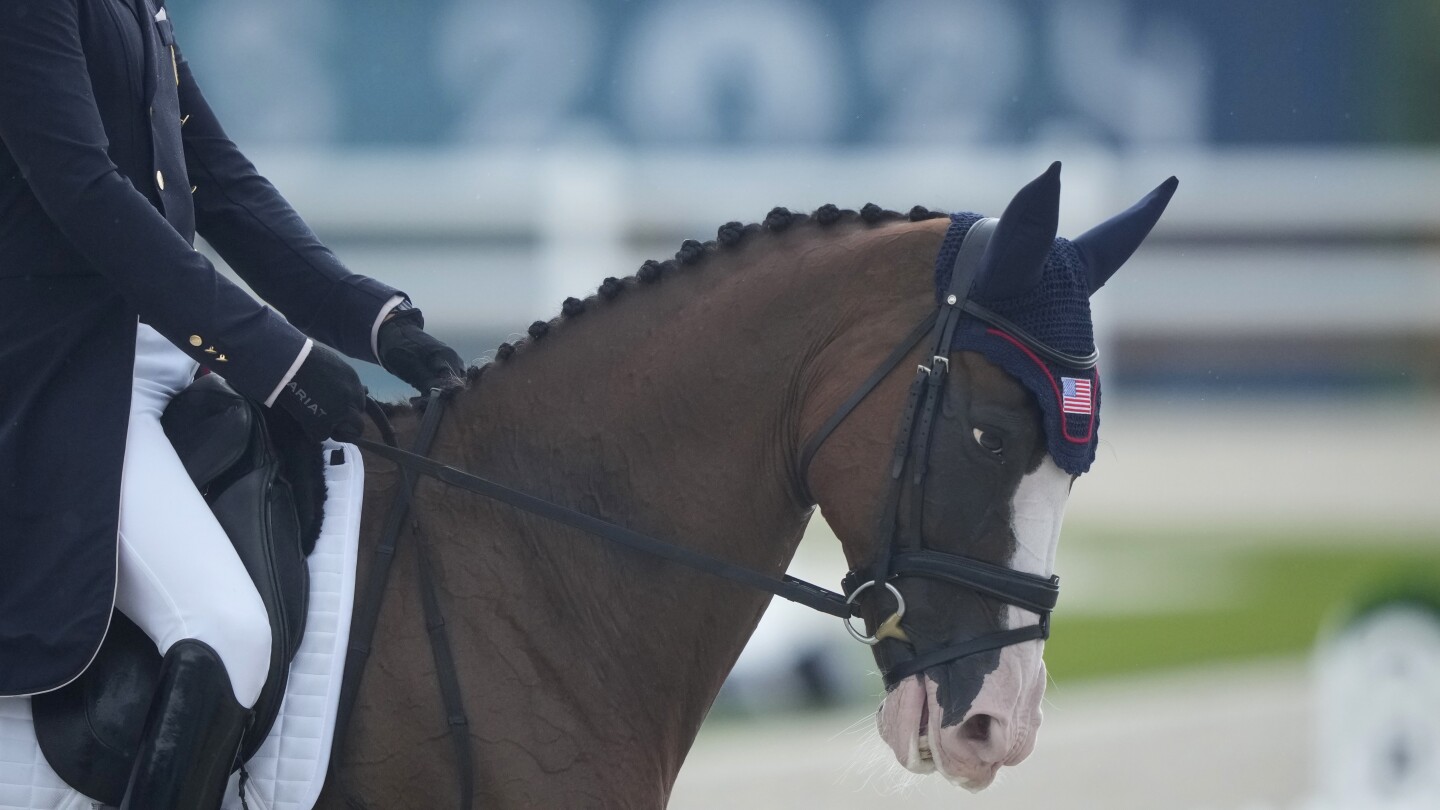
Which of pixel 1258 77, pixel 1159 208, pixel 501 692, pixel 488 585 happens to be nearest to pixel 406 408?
pixel 488 585

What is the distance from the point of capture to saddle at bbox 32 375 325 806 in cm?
165

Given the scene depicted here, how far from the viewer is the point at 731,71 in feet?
36.5

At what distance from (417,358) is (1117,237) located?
1003mm

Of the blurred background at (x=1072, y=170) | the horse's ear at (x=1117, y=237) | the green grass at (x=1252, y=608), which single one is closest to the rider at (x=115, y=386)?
the horse's ear at (x=1117, y=237)

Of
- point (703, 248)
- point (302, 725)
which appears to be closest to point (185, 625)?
point (302, 725)

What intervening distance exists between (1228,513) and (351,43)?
7222mm

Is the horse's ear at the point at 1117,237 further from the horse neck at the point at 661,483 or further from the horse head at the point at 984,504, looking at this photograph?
the horse neck at the point at 661,483

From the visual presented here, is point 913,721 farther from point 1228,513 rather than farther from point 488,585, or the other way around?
point 1228,513

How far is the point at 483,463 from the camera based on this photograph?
1981 mm

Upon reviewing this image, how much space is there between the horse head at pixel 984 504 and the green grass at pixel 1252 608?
5.25 m

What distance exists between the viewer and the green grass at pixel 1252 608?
23.5 ft

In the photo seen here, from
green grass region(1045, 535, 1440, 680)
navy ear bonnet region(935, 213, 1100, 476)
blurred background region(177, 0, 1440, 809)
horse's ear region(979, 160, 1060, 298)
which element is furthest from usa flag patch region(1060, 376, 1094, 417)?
blurred background region(177, 0, 1440, 809)

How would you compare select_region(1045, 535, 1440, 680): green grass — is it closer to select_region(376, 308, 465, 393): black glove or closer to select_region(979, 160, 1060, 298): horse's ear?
select_region(376, 308, 465, 393): black glove

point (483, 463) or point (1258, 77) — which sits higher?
point (1258, 77)
